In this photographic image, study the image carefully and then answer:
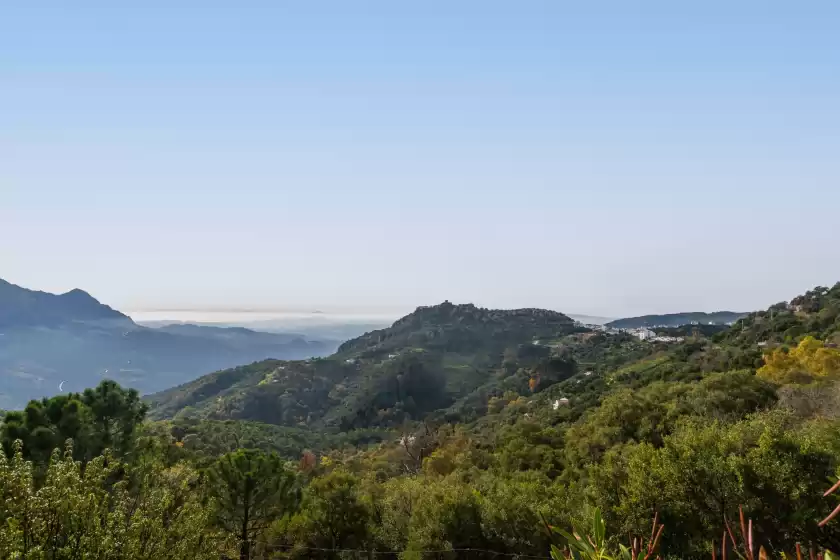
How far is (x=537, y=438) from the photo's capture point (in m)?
61.1

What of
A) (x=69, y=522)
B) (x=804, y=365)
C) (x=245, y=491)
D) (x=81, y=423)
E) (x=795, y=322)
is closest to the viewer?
(x=69, y=522)

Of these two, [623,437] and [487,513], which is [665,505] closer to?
[487,513]

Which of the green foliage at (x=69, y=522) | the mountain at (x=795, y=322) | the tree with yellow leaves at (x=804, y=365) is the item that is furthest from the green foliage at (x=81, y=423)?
the mountain at (x=795, y=322)

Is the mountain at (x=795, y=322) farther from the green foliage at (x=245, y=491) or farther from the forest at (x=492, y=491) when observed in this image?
the green foliage at (x=245, y=491)

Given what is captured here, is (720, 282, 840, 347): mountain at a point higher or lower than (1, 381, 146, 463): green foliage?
higher

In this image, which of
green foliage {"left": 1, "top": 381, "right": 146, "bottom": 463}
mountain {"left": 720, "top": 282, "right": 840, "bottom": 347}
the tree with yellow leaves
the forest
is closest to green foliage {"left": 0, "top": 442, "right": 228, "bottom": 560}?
the forest

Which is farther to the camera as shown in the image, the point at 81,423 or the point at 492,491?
the point at 492,491

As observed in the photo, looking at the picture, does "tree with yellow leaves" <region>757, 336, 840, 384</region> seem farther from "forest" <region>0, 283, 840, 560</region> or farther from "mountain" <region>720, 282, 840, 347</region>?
"mountain" <region>720, 282, 840, 347</region>

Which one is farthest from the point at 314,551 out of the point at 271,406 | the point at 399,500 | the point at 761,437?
the point at 271,406

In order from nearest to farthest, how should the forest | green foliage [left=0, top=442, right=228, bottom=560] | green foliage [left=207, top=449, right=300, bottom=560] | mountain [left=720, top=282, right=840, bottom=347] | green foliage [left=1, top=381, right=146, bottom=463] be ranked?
green foliage [left=0, top=442, right=228, bottom=560], the forest, green foliage [left=1, top=381, right=146, bottom=463], green foliage [left=207, top=449, right=300, bottom=560], mountain [left=720, top=282, right=840, bottom=347]

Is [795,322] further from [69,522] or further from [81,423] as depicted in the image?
[69,522]

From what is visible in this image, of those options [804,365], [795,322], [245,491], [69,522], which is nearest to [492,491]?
[245,491]

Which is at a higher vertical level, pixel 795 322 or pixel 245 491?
pixel 795 322

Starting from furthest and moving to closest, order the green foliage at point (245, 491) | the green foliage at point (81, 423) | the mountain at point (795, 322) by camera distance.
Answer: the mountain at point (795, 322), the green foliage at point (245, 491), the green foliage at point (81, 423)
